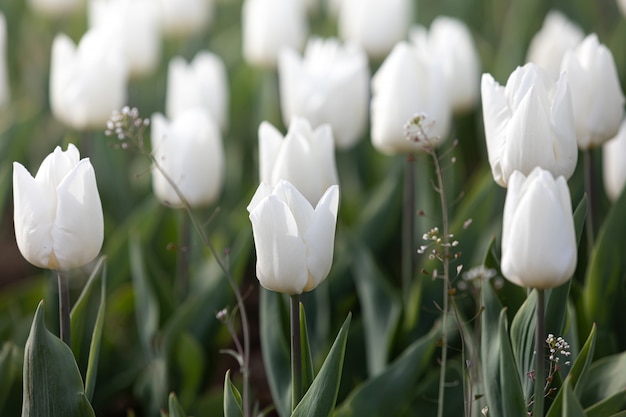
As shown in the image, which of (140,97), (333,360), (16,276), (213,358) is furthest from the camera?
(140,97)

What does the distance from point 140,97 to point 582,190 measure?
5.44 ft

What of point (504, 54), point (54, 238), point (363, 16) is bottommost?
point (54, 238)

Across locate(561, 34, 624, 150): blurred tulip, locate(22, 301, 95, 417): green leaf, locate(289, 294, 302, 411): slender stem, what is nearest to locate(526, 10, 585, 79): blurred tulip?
locate(561, 34, 624, 150): blurred tulip

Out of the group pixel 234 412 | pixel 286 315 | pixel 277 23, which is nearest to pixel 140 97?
pixel 277 23

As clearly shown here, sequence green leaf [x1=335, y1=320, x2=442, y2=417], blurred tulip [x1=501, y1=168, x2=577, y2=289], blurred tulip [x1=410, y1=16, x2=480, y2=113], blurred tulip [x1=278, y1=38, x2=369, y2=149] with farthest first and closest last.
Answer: blurred tulip [x1=410, y1=16, x2=480, y2=113] < blurred tulip [x1=278, y1=38, x2=369, y2=149] < green leaf [x1=335, y1=320, x2=442, y2=417] < blurred tulip [x1=501, y1=168, x2=577, y2=289]

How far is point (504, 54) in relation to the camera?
2.90 meters

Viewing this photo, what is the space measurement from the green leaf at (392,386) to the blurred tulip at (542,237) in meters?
0.49

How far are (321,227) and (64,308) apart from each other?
441 mm

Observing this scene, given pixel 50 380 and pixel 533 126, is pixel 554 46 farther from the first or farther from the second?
pixel 50 380

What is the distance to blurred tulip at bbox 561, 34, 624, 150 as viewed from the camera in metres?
1.76

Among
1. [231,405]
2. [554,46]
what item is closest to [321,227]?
[231,405]

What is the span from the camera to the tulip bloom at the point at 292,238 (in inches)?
53.6

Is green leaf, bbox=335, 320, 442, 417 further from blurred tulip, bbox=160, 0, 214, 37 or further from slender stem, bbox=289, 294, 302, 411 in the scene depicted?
blurred tulip, bbox=160, 0, 214, 37

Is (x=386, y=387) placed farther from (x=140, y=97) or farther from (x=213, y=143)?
(x=140, y=97)
